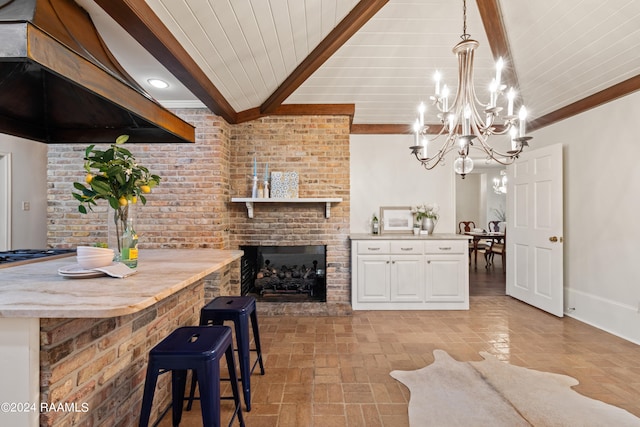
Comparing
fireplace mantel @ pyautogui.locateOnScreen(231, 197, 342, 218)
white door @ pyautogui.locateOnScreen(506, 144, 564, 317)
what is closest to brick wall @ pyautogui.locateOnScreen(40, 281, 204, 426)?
fireplace mantel @ pyautogui.locateOnScreen(231, 197, 342, 218)

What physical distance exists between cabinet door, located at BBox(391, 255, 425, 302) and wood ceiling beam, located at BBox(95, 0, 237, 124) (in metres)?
2.86

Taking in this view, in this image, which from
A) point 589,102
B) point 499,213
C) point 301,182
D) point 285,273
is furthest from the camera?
point 499,213

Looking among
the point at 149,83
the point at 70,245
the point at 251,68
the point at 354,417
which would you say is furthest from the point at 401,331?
the point at 70,245

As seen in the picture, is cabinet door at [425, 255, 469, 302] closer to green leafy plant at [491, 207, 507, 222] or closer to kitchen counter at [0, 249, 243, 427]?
kitchen counter at [0, 249, 243, 427]

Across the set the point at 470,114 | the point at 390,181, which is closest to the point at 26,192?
the point at 390,181

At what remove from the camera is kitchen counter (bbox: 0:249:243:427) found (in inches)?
39.3

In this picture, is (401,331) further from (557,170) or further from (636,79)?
(636,79)

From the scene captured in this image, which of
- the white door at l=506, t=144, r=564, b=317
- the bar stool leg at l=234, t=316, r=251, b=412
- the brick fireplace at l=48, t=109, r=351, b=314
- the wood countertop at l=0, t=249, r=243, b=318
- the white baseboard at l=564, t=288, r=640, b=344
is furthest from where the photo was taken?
the brick fireplace at l=48, t=109, r=351, b=314

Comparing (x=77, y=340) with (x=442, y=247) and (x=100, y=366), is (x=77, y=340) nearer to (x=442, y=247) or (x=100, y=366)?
(x=100, y=366)

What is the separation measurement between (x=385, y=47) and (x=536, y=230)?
290 cm

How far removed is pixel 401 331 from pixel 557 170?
2605mm

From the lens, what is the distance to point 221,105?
3.33 meters

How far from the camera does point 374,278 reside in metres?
3.86

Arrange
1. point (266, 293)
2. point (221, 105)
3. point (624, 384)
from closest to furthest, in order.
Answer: point (624, 384)
point (221, 105)
point (266, 293)
